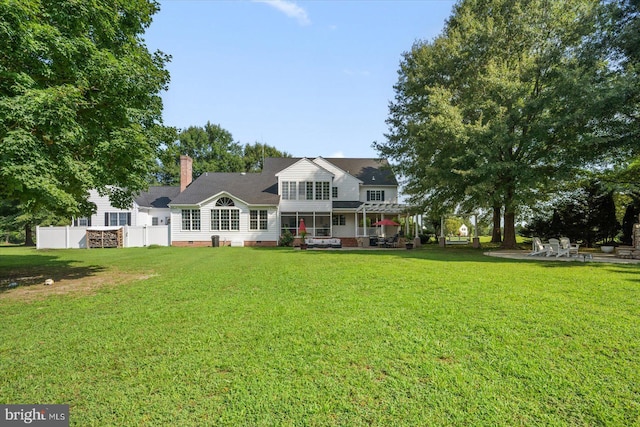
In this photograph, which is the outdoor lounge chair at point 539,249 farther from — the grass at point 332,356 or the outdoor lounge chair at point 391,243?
the outdoor lounge chair at point 391,243

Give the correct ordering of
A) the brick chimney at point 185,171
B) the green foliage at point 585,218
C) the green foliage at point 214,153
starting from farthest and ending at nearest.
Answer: the green foliage at point 214,153 < the brick chimney at point 185,171 < the green foliage at point 585,218

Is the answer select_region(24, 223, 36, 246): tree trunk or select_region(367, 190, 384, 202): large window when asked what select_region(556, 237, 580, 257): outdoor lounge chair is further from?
select_region(24, 223, 36, 246): tree trunk

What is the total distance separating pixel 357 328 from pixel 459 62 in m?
22.2

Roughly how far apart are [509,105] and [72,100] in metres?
19.8

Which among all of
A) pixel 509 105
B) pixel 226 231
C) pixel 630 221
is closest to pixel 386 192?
pixel 509 105

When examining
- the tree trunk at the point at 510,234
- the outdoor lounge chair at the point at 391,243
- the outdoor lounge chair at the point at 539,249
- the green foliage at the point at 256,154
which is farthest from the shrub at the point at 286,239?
the green foliage at the point at 256,154

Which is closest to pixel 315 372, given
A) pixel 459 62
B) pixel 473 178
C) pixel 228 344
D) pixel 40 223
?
pixel 228 344

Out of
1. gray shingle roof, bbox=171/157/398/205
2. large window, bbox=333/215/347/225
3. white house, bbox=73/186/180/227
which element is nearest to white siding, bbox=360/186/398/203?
gray shingle roof, bbox=171/157/398/205

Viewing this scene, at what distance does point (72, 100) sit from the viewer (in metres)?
7.97

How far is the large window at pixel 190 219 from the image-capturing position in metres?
27.2

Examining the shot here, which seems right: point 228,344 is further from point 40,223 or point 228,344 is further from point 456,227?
point 456,227

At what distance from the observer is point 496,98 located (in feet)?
60.1

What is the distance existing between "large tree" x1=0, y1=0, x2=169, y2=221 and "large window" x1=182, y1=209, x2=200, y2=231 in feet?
51.9

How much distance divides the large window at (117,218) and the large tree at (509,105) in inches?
948
